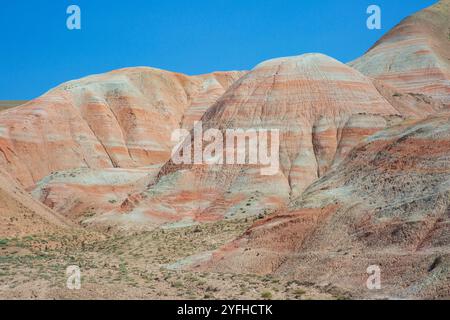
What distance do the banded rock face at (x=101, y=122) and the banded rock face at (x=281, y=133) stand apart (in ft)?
74.7

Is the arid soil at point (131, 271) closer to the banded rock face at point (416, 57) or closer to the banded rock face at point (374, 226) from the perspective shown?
the banded rock face at point (374, 226)

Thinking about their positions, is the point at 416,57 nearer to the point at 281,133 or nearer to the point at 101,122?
the point at 281,133

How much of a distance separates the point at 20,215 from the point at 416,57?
63.1m

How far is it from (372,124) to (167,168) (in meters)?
17.0

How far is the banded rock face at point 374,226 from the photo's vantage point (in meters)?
19.2

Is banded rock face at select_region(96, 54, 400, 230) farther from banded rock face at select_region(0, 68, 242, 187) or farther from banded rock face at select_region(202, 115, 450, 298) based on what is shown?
banded rock face at select_region(0, 68, 242, 187)

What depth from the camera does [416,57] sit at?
275 ft

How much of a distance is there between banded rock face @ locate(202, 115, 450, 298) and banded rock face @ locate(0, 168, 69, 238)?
13136 millimetres

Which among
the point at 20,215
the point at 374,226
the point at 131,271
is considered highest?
the point at 374,226

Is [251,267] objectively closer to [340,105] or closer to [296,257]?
[296,257]

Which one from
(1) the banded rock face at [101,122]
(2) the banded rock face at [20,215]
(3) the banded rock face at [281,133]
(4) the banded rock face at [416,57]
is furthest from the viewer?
(4) the banded rock face at [416,57]

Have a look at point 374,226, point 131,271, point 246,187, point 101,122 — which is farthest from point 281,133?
point 101,122

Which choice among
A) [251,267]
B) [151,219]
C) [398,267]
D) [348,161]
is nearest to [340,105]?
[151,219]

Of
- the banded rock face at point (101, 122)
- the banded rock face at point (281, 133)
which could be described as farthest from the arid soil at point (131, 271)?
the banded rock face at point (101, 122)
